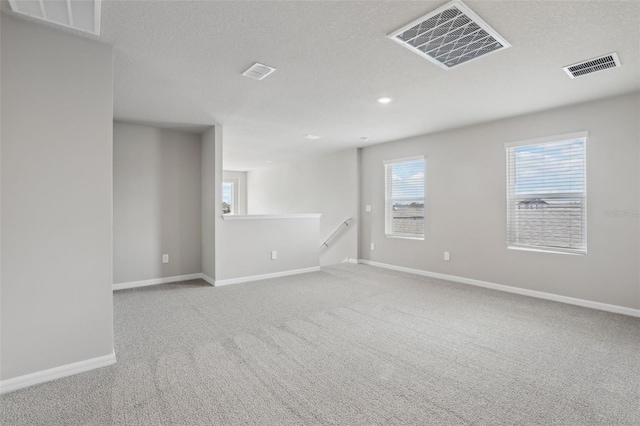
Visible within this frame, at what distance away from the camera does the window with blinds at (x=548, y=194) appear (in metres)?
3.84

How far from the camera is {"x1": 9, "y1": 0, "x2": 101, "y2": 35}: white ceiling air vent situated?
1.90m

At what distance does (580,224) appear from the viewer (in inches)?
151

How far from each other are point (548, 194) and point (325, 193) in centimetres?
442

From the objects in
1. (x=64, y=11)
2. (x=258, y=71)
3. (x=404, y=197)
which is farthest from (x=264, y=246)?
(x=64, y=11)

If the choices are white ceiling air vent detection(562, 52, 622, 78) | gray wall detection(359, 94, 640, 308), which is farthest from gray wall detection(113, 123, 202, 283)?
white ceiling air vent detection(562, 52, 622, 78)

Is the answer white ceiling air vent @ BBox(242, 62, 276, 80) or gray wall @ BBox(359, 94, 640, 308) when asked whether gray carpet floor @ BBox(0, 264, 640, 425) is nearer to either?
gray wall @ BBox(359, 94, 640, 308)

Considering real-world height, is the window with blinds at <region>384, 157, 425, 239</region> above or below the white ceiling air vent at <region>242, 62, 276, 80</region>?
below

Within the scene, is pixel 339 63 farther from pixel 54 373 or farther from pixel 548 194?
pixel 548 194

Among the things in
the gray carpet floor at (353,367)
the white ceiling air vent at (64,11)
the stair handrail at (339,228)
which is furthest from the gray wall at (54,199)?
the stair handrail at (339,228)

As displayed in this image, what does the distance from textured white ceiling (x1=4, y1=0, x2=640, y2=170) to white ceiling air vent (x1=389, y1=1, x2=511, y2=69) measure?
2.2 inches

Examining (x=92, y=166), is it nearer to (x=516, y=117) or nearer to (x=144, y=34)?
(x=144, y=34)

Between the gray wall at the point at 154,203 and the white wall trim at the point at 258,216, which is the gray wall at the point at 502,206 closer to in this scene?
the white wall trim at the point at 258,216

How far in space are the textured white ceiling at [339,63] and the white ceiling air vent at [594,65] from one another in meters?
0.07

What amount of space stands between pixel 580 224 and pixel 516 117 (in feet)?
5.14
